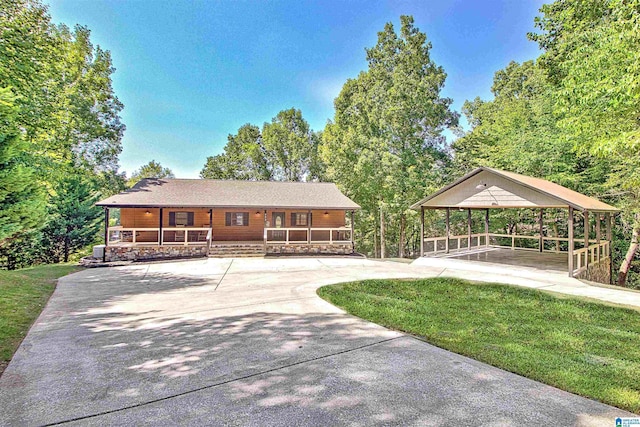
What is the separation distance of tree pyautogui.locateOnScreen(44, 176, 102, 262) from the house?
1.87 metres

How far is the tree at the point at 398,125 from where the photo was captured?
852 inches

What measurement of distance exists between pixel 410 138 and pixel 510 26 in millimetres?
9132

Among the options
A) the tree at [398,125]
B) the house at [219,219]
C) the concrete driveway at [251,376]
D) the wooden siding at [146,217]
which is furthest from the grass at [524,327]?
the tree at [398,125]

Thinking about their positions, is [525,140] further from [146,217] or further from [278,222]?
[146,217]

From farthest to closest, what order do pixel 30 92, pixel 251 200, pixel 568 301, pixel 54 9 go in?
pixel 251 200 → pixel 54 9 → pixel 30 92 → pixel 568 301

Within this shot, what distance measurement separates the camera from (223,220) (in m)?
18.5

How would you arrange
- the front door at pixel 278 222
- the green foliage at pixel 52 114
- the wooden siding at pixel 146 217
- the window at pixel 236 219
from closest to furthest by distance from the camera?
1. the green foliage at pixel 52 114
2. the wooden siding at pixel 146 217
3. the window at pixel 236 219
4. the front door at pixel 278 222

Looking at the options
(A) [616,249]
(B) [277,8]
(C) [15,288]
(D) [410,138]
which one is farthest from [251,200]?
(A) [616,249]

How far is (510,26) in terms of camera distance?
66.3 ft

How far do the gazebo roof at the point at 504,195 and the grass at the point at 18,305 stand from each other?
1357 centimetres

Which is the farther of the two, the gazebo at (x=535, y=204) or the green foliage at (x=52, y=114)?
the gazebo at (x=535, y=204)

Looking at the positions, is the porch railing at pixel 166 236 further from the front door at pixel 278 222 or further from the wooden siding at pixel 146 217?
the front door at pixel 278 222

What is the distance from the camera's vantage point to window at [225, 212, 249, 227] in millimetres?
18562

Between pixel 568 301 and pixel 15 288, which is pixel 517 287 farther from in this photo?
pixel 15 288
